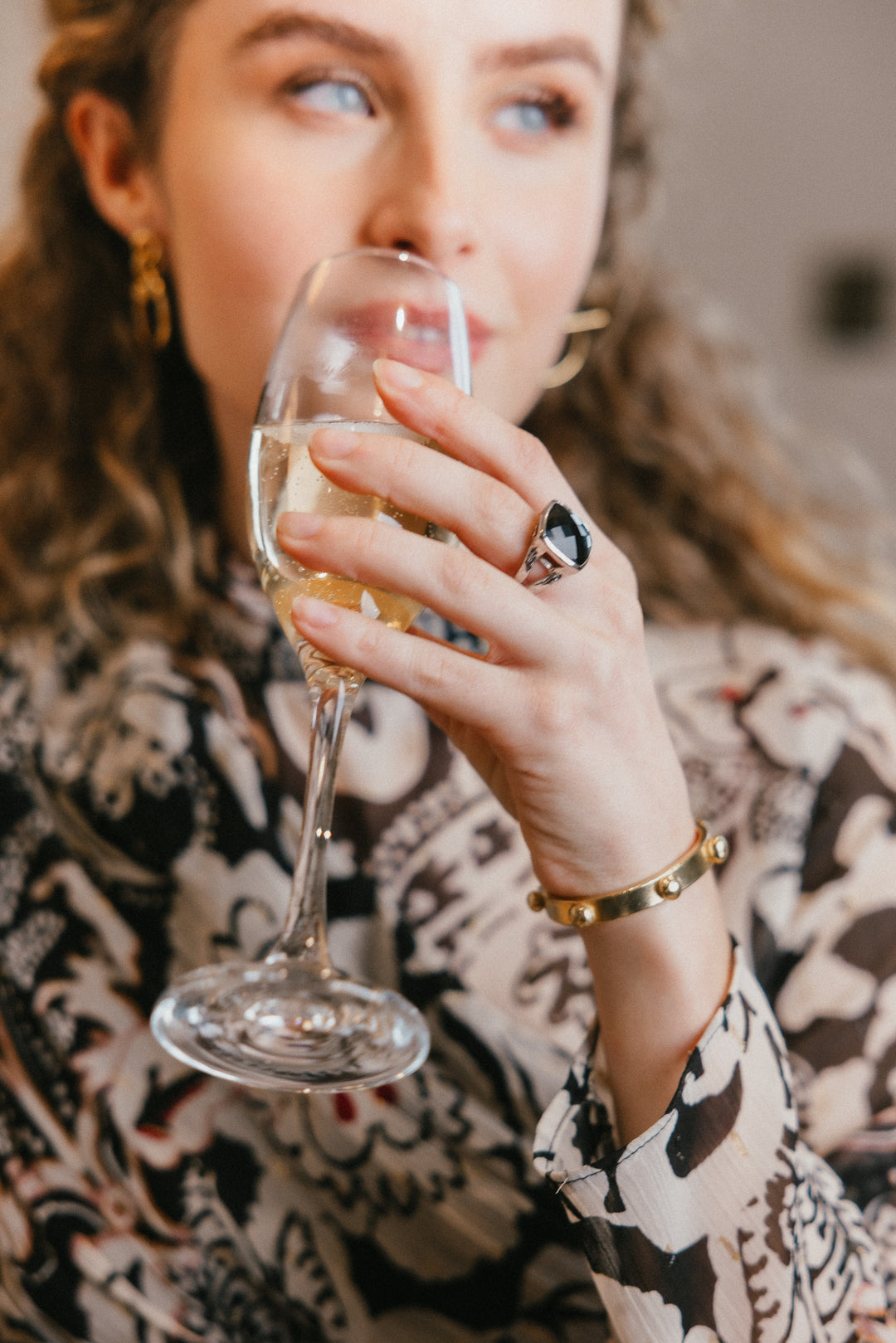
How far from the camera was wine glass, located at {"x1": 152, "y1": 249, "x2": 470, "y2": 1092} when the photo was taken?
1.91 ft

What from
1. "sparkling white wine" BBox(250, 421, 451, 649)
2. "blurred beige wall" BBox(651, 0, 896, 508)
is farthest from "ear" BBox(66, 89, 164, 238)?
"blurred beige wall" BBox(651, 0, 896, 508)

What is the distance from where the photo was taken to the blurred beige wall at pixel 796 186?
2.24m

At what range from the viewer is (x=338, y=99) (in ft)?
2.86

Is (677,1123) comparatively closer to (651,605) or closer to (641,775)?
(641,775)

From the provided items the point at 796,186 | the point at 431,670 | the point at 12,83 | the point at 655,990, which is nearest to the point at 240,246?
the point at 431,670

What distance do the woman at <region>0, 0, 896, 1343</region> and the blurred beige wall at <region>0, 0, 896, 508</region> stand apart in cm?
118

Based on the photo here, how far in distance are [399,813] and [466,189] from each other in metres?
0.47

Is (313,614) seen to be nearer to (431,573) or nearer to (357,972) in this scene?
(431,573)

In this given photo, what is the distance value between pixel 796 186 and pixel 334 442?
2.08 meters

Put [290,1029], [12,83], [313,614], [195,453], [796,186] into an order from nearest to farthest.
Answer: [313,614] → [290,1029] → [195,453] → [12,83] → [796,186]

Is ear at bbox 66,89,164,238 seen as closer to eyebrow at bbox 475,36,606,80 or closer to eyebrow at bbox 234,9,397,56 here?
eyebrow at bbox 234,9,397,56

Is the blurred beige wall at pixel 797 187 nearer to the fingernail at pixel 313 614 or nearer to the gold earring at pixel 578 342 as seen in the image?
the gold earring at pixel 578 342

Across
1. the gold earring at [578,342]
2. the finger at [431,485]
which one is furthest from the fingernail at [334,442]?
the gold earring at [578,342]

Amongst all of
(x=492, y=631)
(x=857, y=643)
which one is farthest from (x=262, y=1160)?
(x=857, y=643)
